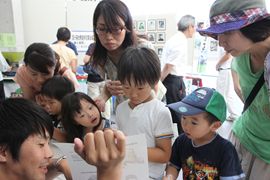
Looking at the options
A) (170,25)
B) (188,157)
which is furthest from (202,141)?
(170,25)

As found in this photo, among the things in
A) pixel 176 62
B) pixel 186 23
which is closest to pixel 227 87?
pixel 176 62

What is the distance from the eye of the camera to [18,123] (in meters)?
0.79

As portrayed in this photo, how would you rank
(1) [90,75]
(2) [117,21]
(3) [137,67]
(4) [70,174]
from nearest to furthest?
1. (4) [70,174]
2. (3) [137,67]
3. (2) [117,21]
4. (1) [90,75]

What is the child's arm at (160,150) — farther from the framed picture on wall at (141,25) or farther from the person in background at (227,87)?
the framed picture on wall at (141,25)

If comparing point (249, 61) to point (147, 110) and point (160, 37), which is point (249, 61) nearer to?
point (147, 110)

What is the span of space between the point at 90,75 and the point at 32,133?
3.30 feet

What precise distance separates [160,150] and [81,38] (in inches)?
171

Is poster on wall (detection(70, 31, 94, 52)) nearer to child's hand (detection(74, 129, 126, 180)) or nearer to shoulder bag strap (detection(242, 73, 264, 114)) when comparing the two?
shoulder bag strap (detection(242, 73, 264, 114))

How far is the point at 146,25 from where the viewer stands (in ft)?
15.2

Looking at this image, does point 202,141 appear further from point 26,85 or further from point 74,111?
point 26,85

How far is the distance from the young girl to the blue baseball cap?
0.41m

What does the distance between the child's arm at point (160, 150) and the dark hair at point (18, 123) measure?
17.2 inches

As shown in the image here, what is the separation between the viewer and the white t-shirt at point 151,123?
1.10 meters

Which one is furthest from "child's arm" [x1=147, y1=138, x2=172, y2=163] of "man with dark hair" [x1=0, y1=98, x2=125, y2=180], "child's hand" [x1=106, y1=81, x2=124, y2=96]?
"man with dark hair" [x1=0, y1=98, x2=125, y2=180]
